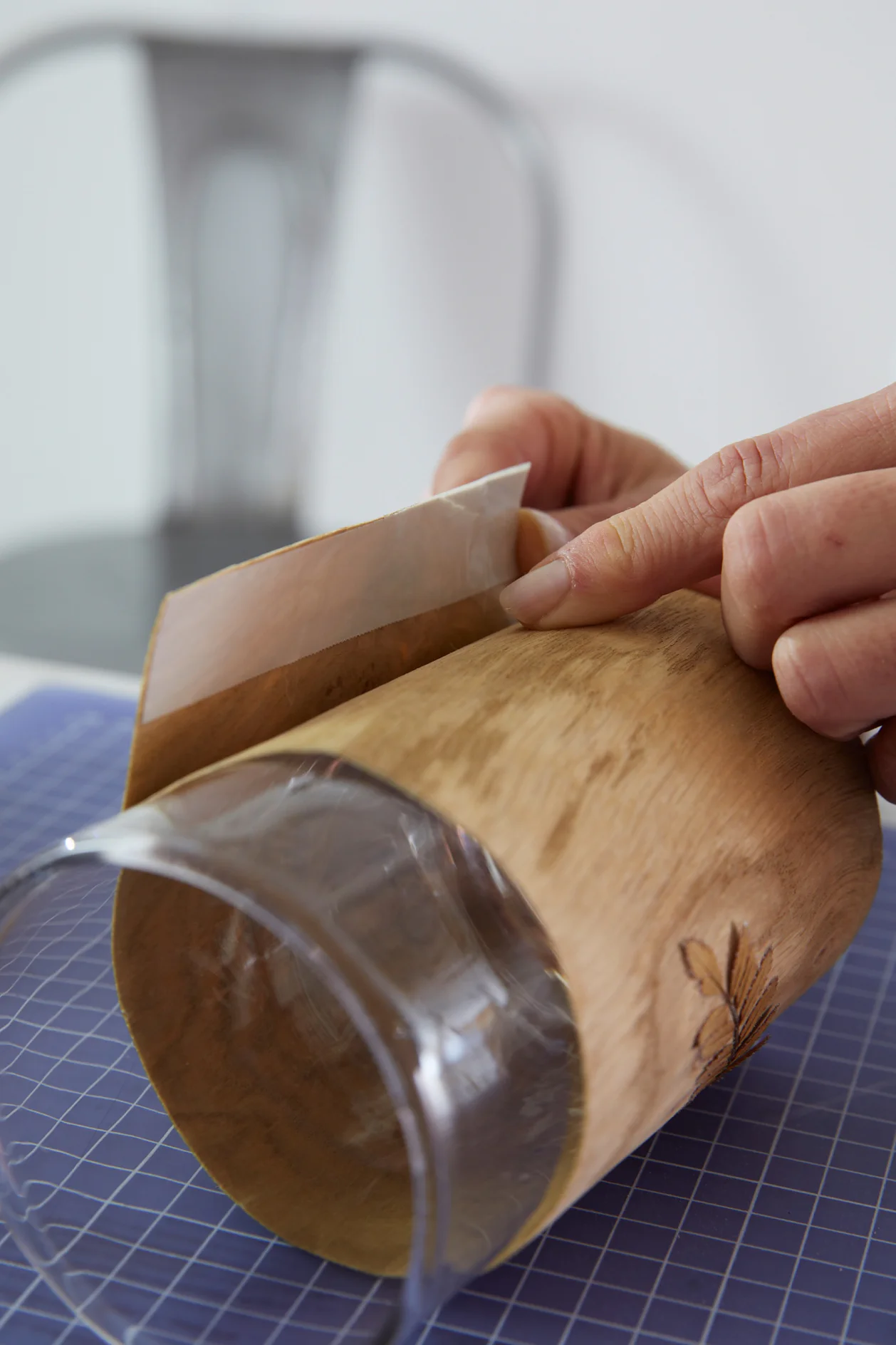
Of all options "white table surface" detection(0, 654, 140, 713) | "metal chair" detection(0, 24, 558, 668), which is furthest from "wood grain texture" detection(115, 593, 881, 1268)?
"metal chair" detection(0, 24, 558, 668)

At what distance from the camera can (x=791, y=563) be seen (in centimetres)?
51

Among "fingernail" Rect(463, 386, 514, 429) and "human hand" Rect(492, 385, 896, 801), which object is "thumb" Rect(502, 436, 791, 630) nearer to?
"human hand" Rect(492, 385, 896, 801)

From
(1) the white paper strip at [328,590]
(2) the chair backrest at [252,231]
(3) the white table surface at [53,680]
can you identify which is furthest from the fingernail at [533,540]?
(2) the chair backrest at [252,231]

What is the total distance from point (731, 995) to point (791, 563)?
16 centimetres

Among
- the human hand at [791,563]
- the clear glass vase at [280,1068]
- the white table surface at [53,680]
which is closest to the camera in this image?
the clear glass vase at [280,1068]

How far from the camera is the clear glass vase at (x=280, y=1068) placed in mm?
381

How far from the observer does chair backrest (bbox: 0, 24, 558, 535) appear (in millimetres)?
1604

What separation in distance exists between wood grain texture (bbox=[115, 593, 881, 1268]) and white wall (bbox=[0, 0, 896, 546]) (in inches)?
49.2

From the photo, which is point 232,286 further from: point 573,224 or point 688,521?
point 688,521

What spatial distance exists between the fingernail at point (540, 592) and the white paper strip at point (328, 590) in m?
0.03

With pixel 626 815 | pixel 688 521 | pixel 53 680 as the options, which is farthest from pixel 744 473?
pixel 53 680

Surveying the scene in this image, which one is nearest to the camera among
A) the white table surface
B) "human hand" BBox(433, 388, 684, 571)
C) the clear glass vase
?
the clear glass vase

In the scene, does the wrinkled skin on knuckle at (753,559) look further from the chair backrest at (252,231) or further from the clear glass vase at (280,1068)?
the chair backrest at (252,231)

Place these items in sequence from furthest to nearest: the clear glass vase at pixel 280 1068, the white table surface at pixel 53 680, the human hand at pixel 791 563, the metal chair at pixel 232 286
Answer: the metal chair at pixel 232 286, the white table surface at pixel 53 680, the human hand at pixel 791 563, the clear glass vase at pixel 280 1068
